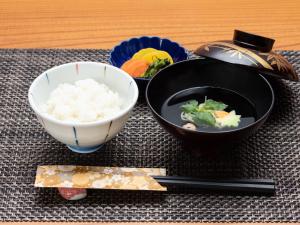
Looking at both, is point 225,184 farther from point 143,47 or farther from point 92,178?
point 143,47

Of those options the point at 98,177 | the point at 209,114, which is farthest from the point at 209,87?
the point at 98,177

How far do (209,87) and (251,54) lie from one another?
158mm

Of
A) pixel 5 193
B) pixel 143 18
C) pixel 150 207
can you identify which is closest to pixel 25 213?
pixel 5 193

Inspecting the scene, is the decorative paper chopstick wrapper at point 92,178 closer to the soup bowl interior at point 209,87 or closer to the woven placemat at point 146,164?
the woven placemat at point 146,164

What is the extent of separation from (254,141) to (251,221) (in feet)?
0.89

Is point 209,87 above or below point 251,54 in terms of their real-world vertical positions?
below

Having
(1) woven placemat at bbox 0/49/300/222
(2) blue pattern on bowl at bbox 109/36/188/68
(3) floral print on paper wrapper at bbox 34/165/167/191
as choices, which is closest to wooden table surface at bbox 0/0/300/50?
(2) blue pattern on bowl at bbox 109/36/188/68

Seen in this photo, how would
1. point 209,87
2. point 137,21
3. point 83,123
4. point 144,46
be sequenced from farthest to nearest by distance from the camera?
point 137,21
point 144,46
point 209,87
point 83,123

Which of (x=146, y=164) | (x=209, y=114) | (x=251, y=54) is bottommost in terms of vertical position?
(x=146, y=164)

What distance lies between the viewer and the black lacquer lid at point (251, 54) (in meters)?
1.29

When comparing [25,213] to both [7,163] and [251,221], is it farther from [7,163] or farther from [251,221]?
[251,221]

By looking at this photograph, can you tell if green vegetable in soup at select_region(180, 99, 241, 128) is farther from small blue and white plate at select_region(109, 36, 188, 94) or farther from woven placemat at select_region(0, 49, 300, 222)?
small blue and white plate at select_region(109, 36, 188, 94)

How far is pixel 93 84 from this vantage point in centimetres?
129

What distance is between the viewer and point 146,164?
126cm
